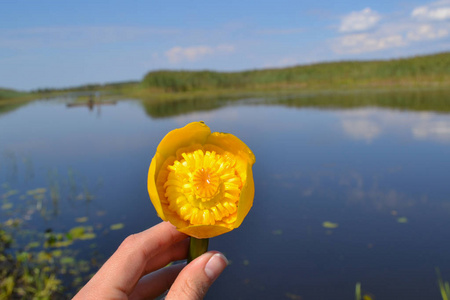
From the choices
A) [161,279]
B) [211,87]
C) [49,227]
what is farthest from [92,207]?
[211,87]

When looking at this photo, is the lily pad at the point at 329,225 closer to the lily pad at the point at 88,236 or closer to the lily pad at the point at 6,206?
the lily pad at the point at 88,236

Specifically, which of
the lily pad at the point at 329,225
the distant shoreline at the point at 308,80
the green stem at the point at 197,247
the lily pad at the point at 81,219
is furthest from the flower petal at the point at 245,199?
the distant shoreline at the point at 308,80

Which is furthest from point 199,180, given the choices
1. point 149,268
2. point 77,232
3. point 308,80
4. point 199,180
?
point 308,80

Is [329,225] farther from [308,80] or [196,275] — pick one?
[308,80]

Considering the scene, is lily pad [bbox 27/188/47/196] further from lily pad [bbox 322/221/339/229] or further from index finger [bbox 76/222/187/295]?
index finger [bbox 76/222/187/295]

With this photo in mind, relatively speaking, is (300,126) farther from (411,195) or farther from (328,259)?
(328,259)

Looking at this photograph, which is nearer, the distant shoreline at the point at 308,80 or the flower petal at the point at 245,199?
the flower petal at the point at 245,199
